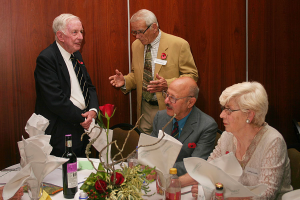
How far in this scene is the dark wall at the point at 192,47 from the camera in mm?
3178

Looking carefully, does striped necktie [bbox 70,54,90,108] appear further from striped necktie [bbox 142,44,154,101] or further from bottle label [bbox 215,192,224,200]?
bottle label [bbox 215,192,224,200]

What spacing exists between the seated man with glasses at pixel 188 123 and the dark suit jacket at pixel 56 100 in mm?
843

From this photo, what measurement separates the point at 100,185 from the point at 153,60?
2.21 m

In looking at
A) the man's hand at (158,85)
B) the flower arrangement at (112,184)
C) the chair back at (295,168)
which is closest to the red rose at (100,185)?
the flower arrangement at (112,184)

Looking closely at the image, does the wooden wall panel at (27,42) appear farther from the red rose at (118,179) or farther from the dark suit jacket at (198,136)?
the red rose at (118,179)

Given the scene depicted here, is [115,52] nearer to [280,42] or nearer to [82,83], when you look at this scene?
[82,83]

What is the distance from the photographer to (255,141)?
1701mm

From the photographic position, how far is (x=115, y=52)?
360 centimetres

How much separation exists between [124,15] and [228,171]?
9.02ft

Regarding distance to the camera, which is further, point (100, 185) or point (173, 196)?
point (173, 196)

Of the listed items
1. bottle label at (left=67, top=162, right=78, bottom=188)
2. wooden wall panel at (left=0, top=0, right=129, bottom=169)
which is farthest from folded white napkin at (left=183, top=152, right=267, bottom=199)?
wooden wall panel at (left=0, top=0, right=129, bottom=169)

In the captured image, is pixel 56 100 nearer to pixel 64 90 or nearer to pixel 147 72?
pixel 64 90

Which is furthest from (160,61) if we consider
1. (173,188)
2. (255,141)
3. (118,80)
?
(173,188)

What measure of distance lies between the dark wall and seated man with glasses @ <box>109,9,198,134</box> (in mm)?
476
